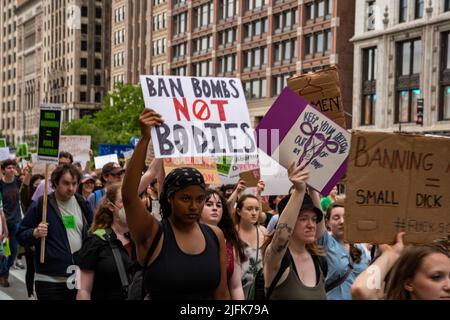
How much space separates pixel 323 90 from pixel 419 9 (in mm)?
41986

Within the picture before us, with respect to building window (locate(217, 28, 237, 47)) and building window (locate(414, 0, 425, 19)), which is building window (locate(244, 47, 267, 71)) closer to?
building window (locate(217, 28, 237, 47))

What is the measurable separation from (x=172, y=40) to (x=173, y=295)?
76131 mm

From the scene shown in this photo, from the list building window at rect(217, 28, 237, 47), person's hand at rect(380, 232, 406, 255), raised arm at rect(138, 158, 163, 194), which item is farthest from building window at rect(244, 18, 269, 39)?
person's hand at rect(380, 232, 406, 255)

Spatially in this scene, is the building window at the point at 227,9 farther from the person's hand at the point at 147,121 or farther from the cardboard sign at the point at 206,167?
the person's hand at the point at 147,121

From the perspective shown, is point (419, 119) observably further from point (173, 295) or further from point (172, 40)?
point (172, 40)

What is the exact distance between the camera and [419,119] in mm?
39688

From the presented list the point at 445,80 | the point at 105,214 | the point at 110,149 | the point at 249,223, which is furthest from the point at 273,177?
the point at 445,80

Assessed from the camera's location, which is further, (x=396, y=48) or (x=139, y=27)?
(x=139, y=27)

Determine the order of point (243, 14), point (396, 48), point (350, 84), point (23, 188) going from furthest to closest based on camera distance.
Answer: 1. point (243, 14)
2. point (350, 84)
3. point (396, 48)
4. point (23, 188)

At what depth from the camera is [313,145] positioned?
6.32m

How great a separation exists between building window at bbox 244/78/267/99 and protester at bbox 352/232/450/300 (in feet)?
198

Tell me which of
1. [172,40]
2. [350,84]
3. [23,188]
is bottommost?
[23,188]
